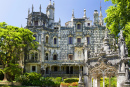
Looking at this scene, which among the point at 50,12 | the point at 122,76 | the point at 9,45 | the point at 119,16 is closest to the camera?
the point at 122,76

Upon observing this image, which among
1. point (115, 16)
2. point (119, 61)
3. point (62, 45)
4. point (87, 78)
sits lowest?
point (87, 78)

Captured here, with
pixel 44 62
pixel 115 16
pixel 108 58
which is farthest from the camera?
pixel 44 62

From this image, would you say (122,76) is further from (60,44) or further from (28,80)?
(60,44)

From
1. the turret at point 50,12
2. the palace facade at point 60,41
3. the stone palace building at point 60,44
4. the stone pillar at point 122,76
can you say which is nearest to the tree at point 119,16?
the stone pillar at point 122,76

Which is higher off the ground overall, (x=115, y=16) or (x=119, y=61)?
(x=115, y=16)

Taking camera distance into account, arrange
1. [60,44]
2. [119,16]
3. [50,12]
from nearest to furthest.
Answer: [119,16], [60,44], [50,12]

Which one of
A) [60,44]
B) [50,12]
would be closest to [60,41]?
[60,44]

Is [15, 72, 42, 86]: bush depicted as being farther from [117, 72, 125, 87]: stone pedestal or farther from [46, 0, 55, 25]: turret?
[46, 0, 55, 25]: turret

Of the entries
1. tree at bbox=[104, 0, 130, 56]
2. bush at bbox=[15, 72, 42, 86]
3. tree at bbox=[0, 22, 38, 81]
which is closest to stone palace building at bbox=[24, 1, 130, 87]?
bush at bbox=[15, 72, 42, 86]

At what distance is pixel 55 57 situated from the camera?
4262cm

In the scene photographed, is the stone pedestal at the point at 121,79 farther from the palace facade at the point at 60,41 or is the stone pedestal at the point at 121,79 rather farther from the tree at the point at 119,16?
the palace facade at the point at 60,41

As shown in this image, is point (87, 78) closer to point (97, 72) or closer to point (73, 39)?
point (97, 72)

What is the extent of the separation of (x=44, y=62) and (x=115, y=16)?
68.4 ft

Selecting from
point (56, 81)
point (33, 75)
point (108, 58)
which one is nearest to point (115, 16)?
point (108, 58)
